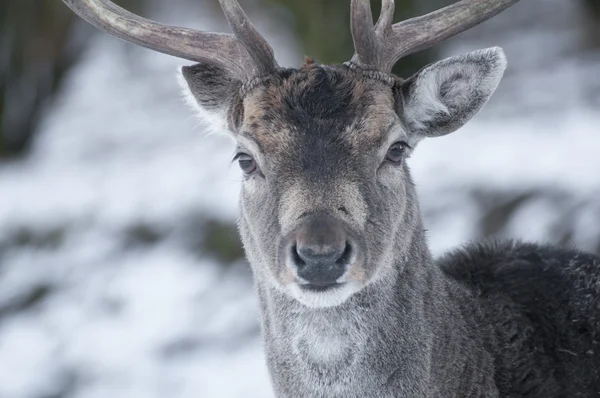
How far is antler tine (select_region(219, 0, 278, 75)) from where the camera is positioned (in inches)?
230

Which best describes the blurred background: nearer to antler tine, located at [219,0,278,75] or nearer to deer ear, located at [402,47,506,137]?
deer ear, located at [402,47,506,137]

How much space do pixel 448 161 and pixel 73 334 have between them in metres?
4.77

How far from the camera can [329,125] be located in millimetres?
5414

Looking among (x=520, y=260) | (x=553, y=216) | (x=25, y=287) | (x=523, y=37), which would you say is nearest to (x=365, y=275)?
(x=520, y=260)

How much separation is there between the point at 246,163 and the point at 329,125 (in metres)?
0.55

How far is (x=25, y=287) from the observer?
13.0 meters

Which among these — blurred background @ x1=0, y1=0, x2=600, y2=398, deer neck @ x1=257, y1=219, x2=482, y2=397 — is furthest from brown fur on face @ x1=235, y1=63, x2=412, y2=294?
blurred background @ x1=0, y1=0, x2=600, y2=398

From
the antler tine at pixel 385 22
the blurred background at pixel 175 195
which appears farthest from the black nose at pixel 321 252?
the blurred background at pixel 175 195

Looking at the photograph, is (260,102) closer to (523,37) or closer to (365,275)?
(365,275)

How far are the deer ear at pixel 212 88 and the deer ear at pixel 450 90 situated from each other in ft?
3.24

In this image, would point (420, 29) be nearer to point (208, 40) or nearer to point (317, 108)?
point (317, 108)

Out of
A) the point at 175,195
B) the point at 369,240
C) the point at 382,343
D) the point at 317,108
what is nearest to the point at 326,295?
the point at 369,240

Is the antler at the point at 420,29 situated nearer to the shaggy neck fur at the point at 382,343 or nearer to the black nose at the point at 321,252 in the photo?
the shaggy neck fur at the point at 382,343

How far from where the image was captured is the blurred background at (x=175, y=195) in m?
11.4
